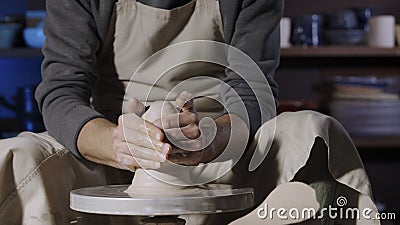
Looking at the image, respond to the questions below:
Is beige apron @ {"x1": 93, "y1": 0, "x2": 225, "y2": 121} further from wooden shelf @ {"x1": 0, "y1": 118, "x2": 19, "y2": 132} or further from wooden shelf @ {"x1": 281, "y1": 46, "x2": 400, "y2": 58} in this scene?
wooden shelf @ {"x1": 0, "y1": 118, "x2": 19, "y2": 132}

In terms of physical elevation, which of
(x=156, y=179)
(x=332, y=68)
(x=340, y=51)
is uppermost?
(x=156, y=179)

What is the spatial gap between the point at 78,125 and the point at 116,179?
0.46 feet

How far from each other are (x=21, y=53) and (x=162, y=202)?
1.72 metres

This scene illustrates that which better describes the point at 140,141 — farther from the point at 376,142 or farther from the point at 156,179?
the point at 376,142

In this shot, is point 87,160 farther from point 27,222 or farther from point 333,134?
point 333,134

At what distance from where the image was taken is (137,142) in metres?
0.99

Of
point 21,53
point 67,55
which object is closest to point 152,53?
point 67,55

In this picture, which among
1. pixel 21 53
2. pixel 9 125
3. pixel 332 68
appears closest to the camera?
pixel 21 53

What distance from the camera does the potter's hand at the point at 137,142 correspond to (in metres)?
0.95

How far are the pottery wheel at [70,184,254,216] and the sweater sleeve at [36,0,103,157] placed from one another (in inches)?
13.8

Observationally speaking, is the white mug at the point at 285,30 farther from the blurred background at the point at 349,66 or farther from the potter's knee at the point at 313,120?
the potter's knee at the point at 313,120

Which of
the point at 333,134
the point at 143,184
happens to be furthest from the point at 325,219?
the point at 143,184

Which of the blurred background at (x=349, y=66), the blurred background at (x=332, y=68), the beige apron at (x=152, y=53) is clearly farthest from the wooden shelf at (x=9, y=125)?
the beige apron at (x=152, y=53)

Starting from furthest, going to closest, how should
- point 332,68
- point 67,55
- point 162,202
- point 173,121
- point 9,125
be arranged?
1. point 332,68
2. point 9,125
3. point 67,55
4. point 173,121
5. point 162,202
